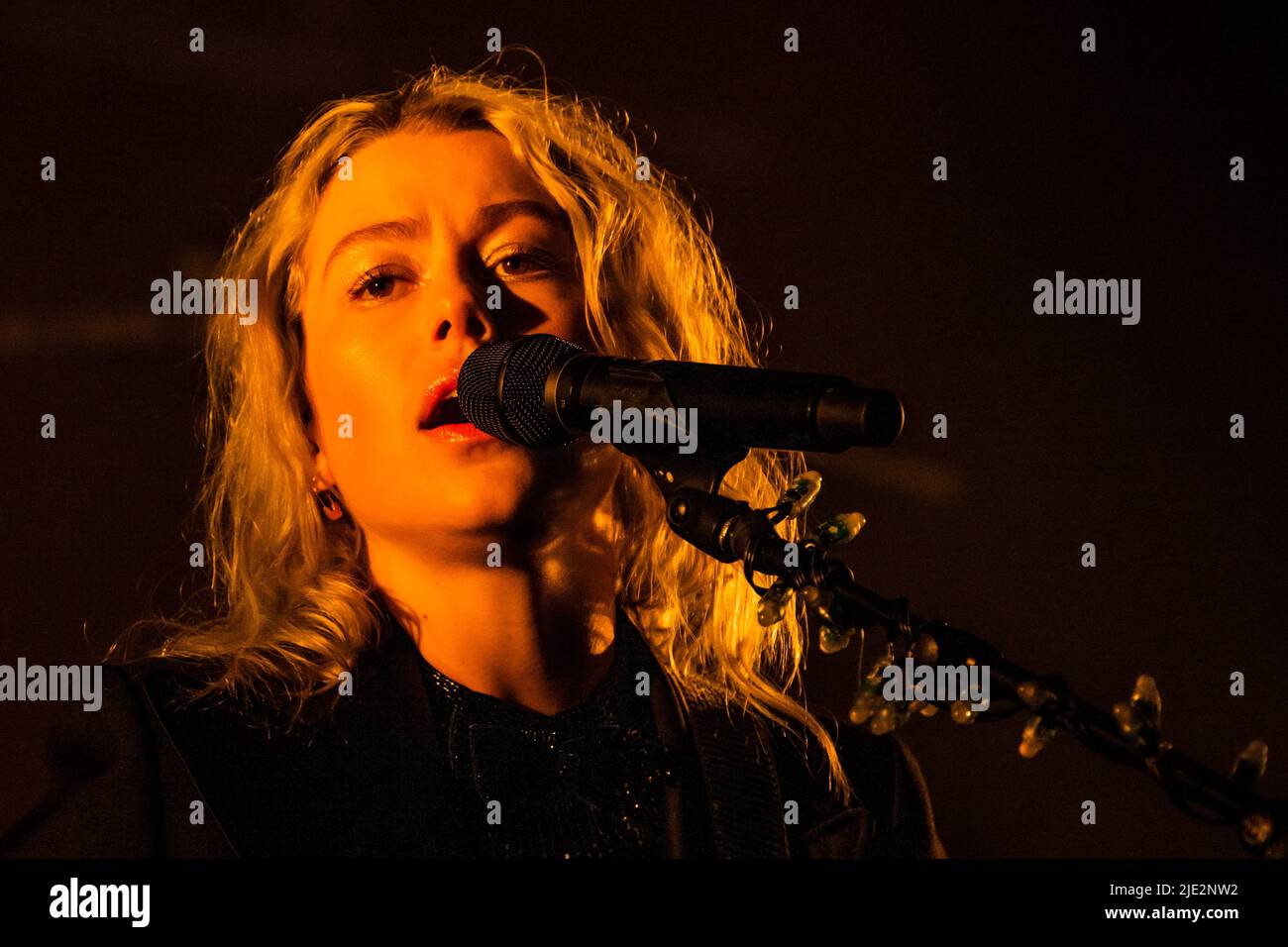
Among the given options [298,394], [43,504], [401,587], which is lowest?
[401,587]

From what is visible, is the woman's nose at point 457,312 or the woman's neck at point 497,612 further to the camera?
the woman's neck at point 497,612

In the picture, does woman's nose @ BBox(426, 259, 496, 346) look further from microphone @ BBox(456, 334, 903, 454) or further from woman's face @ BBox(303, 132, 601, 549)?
microphone @ BBox(456, 334, 903, 454)

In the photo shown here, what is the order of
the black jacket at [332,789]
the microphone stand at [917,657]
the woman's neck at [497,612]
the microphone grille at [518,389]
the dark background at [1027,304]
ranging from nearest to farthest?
the microphone stand at [917,657] → the microphone grille at [518,389] → the black jacket at [332,789] → the woman's neck at [497,612] → the dark background at [1027,304]

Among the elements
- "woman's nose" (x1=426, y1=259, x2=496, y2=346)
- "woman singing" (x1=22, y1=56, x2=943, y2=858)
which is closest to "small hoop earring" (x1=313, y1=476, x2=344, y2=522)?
"woman singing" (x1=22, y1=56, x2=943, y2=858)

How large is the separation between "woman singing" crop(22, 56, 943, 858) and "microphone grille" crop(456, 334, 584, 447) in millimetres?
348

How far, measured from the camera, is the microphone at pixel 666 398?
3.25 ft

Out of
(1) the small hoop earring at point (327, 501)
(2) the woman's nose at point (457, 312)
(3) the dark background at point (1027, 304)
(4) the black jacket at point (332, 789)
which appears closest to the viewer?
(4) the black jacket at point (332, 789)

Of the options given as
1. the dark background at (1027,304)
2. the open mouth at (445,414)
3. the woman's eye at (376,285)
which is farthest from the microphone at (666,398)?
the dark background at (1027,304)

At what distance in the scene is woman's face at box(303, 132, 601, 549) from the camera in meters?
1.62

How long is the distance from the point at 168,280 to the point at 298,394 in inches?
9.2

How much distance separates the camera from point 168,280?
183 centimetres

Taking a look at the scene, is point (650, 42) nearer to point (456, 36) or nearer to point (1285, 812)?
point (456, 36)

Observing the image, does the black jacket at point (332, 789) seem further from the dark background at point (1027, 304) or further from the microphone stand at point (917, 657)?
the microphone stand at point (917, 657)

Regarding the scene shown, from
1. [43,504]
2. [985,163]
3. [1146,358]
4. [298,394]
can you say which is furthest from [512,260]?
[1146,358]
